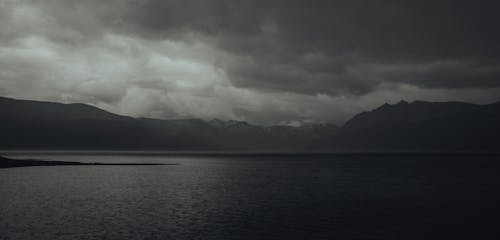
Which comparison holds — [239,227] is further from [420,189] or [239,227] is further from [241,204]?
[420,189]

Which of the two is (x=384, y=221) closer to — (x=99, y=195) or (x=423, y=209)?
(x=423, y=209)

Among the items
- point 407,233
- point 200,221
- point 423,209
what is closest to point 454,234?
point 407,233

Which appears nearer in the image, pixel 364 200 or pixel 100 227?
pixel 100 227

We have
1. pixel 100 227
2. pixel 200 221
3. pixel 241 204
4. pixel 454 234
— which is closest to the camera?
pixel 454 234

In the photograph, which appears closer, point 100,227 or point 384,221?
point 100,227

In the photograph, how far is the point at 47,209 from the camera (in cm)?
7225

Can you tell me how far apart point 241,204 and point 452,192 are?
52.7 meters

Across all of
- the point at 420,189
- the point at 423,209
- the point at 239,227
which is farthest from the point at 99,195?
the point at 420,189

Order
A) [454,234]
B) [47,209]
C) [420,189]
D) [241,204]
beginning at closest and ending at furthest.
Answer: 1. [454,234]
2. [47,209]
3. [241,204]
4. [420,189]

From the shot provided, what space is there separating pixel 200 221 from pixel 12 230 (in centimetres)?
2402

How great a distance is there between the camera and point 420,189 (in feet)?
357

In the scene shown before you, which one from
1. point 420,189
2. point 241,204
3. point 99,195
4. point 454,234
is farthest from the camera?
point 420,189

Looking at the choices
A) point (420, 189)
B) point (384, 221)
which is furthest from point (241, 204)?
point (420, 189)

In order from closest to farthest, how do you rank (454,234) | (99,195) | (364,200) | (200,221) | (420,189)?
(454,234)
(200,221)
(364,200)
(99,195)
(420,189)
